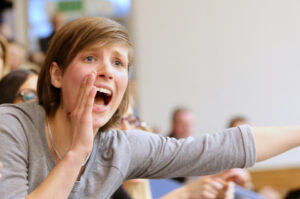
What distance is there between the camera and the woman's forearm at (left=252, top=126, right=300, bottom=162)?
47.6 inches

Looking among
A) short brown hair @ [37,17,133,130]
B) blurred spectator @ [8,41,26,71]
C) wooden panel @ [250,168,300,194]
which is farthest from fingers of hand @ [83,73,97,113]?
wooden panel @ [250,168,300,194]

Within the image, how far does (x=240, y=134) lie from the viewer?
125cm

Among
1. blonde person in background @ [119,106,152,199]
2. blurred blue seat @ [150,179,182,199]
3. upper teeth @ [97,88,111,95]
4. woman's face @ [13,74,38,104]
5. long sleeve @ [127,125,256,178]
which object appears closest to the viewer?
upper teeth @ [97,88,111,95]

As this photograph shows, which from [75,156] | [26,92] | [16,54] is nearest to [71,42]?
[75,156]

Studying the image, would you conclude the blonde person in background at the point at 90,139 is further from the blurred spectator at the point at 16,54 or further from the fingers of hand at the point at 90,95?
the blurred spectator at the point at 16,54

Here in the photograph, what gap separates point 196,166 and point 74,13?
198 inches

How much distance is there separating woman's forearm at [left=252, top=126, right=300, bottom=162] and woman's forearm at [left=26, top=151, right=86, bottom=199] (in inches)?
18.7

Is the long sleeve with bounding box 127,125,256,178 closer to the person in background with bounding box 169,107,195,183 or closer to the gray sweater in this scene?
the gray sweater

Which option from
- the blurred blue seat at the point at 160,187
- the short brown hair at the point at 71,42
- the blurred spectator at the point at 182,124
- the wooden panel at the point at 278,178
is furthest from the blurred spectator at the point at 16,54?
the wooden panel at the point at 278,178

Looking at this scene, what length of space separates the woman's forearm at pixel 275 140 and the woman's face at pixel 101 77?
37 cm

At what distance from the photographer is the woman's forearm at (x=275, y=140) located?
3.97ft

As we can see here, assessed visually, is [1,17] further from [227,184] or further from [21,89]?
[227,184]

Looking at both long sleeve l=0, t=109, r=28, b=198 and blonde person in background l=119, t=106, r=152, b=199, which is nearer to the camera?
long sleeve l=0, t=109, r=28, b=198

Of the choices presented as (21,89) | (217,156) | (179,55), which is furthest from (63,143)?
(179,55)
